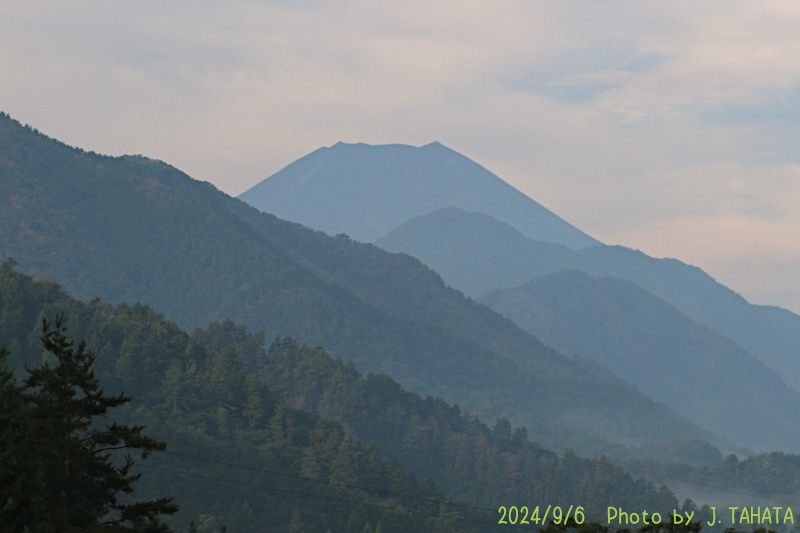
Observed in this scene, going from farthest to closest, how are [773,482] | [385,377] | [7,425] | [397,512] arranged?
[773,482], [385,377], [397,512], [7,425]

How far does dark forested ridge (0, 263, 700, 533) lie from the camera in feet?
306

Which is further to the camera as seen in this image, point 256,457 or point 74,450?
point 256,457

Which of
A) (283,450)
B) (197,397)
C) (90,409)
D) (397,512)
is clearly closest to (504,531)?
(397,512)

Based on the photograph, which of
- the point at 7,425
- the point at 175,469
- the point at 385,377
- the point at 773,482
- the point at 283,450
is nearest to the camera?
the point at 7,425

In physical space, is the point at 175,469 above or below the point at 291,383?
below

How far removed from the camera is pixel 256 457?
107 m

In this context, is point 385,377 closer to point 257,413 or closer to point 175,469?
point 257,413

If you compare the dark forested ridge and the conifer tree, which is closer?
the conifer tree

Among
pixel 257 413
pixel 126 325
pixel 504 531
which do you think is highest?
pixel 126 325

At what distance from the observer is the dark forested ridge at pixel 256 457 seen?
93.4 m

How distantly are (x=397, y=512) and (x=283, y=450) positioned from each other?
1940 cm

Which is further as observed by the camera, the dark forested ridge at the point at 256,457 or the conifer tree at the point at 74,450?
the dark forested ridge at the point at 256,457

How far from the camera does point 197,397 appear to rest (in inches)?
4417

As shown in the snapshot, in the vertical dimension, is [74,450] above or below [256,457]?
above
